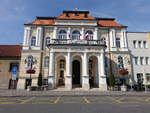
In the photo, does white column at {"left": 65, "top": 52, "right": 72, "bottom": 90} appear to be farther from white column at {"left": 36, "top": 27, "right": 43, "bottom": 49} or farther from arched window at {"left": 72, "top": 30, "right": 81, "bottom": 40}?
white column at {"left": 36, "top": 27, "right": 43, "bottom": 49}

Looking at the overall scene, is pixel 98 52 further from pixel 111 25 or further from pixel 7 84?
pixel 7 84

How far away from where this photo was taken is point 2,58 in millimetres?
26906

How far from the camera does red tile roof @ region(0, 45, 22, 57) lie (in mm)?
27625

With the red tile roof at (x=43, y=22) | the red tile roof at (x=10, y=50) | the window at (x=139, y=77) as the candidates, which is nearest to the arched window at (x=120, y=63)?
the window at (x=139, y=77)

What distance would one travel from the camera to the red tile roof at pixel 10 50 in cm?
2762

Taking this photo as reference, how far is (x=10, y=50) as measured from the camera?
29.2m

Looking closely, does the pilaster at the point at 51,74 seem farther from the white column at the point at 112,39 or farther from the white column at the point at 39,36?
the white column at the point at 112,39

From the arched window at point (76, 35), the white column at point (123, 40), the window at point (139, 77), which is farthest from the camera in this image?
the arched window at point (76, 35)

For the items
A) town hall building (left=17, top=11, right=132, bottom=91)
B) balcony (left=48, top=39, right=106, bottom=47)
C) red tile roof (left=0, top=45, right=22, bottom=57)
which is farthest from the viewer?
red tile roof (left=0, top=45, right=22, bottom=57)

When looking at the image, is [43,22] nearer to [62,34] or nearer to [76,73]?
[62,34]

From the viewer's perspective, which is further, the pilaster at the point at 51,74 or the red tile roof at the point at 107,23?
the red tile roof at the point at 107,23

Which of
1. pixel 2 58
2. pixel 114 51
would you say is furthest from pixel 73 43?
pixel 2 58

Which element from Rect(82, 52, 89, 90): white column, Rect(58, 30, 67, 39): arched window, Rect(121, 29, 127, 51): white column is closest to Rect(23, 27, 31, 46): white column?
Rect(58, 30, 67, 39): arched window

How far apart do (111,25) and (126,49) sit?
6.75 m
